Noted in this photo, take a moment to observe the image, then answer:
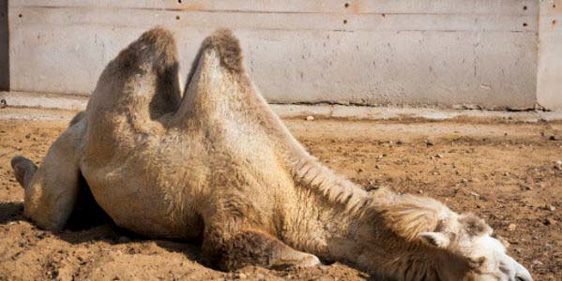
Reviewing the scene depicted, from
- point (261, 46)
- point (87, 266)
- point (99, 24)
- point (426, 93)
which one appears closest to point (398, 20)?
point (426, 93)

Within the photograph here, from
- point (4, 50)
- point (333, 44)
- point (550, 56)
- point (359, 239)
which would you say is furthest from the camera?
point (4, 50)

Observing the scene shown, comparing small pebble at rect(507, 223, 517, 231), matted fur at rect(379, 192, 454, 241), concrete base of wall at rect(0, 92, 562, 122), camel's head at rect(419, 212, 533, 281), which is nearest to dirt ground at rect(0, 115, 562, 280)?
small pebble at rect(507, 223, 517, 231)

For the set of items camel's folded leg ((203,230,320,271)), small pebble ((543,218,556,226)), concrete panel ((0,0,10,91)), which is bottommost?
small pebble ((543,218,556,226))

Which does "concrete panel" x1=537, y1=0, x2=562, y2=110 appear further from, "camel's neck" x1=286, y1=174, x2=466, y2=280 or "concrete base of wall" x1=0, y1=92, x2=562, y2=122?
"camel's neck" x1=286, y1=174, x2=466, y2=280

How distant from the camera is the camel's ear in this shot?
189 inches

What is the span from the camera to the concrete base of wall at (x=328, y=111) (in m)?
11.0

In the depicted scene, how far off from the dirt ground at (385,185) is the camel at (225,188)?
180 millimetres

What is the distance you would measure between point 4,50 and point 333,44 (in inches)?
177

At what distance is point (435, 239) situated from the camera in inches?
189

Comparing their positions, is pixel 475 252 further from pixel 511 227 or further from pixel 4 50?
pixel 4 50

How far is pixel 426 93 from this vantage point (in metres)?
11.3

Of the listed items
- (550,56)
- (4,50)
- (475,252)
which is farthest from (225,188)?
(550,56)

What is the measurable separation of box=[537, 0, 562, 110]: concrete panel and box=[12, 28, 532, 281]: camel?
21.7 feet

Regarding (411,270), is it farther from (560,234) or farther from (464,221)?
(560,234)
